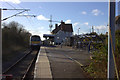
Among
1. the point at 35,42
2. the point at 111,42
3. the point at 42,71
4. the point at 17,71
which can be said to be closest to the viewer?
the point at 111,42

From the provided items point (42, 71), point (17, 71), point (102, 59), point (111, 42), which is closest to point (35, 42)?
point (17, 71)

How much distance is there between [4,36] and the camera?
16.9 m

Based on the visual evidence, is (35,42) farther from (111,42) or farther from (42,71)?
(111,42)

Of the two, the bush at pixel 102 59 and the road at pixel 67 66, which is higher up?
the bush at pixel 102 59

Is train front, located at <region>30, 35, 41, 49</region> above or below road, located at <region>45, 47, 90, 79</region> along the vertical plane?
above

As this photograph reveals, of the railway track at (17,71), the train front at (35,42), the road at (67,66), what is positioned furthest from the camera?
the train front at (35,42)

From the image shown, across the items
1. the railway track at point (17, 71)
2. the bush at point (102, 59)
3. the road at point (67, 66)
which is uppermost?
the bush at point (102, 59)

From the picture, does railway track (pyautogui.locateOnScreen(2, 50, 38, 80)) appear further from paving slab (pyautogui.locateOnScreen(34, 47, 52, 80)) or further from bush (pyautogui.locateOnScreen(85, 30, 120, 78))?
bush (pyautogui.locateOnScreen(85, 30, 120, 78))

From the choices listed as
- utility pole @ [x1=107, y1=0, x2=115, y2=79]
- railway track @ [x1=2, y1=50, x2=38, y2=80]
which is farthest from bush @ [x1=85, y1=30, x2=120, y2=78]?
railway track @ [x1=2, y1=50, x2=38, y2=80]

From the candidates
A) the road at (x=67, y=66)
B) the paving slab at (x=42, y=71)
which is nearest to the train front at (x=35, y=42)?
the road at (x=67, y=66)

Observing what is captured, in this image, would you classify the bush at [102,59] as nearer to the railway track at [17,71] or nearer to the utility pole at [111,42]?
the utility pole at [111,42]

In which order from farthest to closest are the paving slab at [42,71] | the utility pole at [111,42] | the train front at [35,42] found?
1. the train front at [35,42]
2. the paving slab at [42,71]
3. the utility pole at [111,42]

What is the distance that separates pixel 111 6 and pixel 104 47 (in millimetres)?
2566

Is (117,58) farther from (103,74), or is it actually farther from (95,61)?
(95,61)
